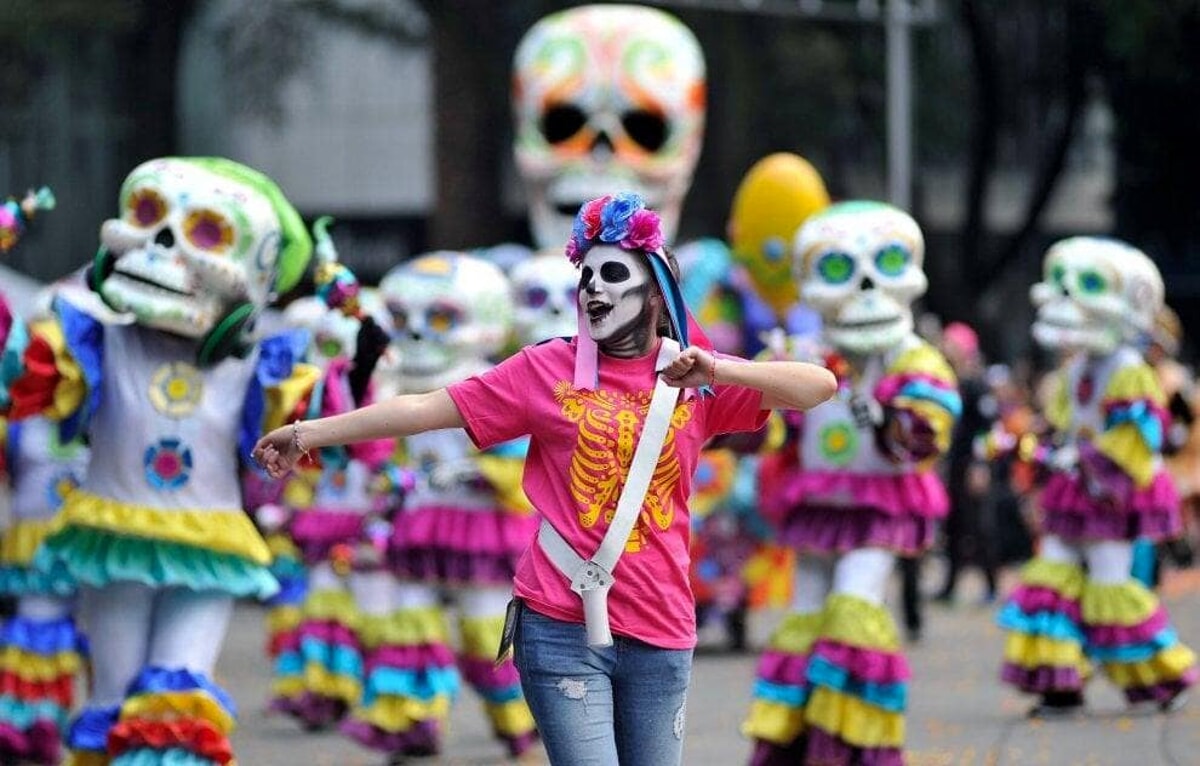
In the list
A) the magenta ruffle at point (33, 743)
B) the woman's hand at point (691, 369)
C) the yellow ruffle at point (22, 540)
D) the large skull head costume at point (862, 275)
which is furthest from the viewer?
the yellow ruffle at point (22, 540)

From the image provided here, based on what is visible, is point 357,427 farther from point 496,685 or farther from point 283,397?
point 496,685

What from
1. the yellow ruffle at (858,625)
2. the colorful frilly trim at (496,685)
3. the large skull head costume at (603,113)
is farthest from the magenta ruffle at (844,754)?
the large skull head costume at (603,113)

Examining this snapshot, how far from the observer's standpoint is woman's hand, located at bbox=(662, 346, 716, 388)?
6277 millimetres

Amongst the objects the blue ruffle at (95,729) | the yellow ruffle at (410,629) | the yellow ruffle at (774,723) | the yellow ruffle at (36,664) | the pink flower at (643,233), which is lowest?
the yellow ruffle at (36,664)

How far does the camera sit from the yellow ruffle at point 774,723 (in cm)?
992

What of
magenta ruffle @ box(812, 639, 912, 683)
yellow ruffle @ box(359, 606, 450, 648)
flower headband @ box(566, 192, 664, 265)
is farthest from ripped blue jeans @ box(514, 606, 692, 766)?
yellow ruffle @ box(359, 606, 450, 648)

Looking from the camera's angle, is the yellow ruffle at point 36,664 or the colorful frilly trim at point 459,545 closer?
the yellow ruffle at point 36,664

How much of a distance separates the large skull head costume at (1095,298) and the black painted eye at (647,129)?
2.95m

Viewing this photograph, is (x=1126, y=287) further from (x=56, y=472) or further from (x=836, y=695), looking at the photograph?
(x=56, y=472)

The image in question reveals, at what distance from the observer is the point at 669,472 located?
6.75 meters

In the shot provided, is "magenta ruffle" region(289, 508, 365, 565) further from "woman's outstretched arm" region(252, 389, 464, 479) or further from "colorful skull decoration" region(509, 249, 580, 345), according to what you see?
"woman's outstretched arm" region(252, 389, 464, 479)

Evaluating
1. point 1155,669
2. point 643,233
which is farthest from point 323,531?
point 643,233

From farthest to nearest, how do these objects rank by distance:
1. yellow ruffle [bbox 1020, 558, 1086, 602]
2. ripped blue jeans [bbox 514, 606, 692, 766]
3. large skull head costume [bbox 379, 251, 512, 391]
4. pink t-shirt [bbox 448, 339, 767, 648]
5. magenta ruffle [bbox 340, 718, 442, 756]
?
yellow ruffle [bbox 1020, 558, 1086, 602]
large skull head costume [bbox 379, 251, 512, 391]
magenta ruffle [bbox 340, 718, 442, 756]
pink t-shirt [bbox 448, 339, 767, 648]
ripped blue jeans [bbox 514, 606, 692, 766]

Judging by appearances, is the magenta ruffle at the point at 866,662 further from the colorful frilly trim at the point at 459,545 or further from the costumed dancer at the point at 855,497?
the colorful frilly trim at the point at 459,545
